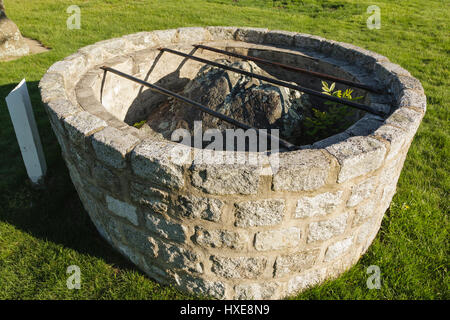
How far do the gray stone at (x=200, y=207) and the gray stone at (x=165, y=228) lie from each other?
5.9 inches

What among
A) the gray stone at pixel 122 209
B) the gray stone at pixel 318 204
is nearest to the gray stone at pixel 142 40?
the gray stone at pixel 122 209

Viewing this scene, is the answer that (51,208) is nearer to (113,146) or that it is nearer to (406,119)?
(113,146)

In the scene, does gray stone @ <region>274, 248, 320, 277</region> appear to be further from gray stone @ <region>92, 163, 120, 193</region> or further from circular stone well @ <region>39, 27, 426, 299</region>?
gray stone @ <region>92, 163, 120, 193</region>

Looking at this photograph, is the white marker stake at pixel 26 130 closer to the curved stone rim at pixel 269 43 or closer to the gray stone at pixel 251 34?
the curved stone rim at pixel 269 43

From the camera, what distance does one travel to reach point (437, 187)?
3.76 meters

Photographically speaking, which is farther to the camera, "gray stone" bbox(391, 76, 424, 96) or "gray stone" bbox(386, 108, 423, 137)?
"gray stone" bbox(391, 76, 424, 96)

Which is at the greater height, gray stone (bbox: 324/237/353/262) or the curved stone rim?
the curved stone rim

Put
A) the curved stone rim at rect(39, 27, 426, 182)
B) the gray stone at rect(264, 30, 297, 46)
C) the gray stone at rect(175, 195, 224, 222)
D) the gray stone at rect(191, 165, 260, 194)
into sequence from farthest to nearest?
the gray stone at rect(264, 30, 297, 46)
the curved stone rim at rect(39, 27, 426, 182)
the gray stone at rect(175, 195, 224, 222)
the gray stone at rect(191, 165, 260, 194)

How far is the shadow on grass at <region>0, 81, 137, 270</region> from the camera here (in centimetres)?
295

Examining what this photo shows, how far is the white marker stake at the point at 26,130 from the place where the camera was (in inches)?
130

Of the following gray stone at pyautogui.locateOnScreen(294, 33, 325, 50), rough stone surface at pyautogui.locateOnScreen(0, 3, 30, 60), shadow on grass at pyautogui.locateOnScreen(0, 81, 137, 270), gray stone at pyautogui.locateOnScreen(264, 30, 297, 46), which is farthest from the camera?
rough stone surface at pyautogui.locateOnScreen(0, 3, 30, 60)

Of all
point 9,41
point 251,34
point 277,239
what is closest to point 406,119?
point 277,239

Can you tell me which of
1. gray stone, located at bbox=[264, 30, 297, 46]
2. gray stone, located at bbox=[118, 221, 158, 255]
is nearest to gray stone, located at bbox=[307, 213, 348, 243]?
gray stone, located at bbox=[118, 221, 158, 255]

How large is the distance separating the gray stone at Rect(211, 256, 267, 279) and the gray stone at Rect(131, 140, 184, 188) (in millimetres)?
670
